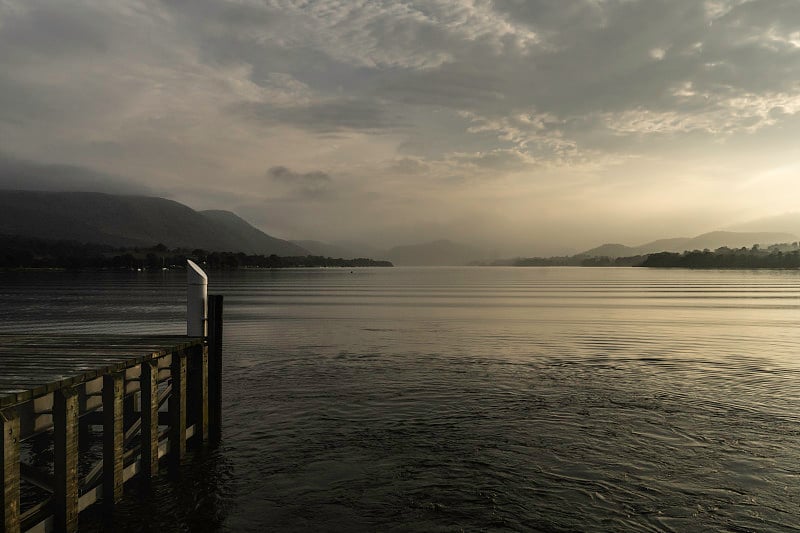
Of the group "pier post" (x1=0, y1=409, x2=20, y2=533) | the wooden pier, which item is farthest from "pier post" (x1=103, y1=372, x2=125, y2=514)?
"pier post" (x1=0, y1=409, x2=20, y2=533)

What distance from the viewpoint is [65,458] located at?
28.5 ft

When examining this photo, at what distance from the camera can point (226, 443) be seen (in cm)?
1473

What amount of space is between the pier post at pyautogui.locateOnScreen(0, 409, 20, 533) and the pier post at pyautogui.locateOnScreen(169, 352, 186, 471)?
5072 mm

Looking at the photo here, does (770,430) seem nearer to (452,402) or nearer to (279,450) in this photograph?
(452,402)

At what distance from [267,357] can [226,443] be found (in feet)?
46.2

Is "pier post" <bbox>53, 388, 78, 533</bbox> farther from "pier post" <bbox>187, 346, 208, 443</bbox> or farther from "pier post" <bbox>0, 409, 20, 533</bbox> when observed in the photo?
"pier post" <bbox>187, 346, 208, 443</bbox>

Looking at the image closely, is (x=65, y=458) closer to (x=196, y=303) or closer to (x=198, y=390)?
(x=198, y=390)

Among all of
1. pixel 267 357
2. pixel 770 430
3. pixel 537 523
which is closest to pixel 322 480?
pixel 537 523

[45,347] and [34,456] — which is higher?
[45,347]

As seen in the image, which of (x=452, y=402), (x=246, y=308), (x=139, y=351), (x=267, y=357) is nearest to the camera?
(x=139, y=351)

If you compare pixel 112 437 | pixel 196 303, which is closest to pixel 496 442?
pixel 196 303

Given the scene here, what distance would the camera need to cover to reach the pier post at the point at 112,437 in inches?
394

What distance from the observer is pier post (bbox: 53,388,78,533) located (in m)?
8.65

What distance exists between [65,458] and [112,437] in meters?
1.29
